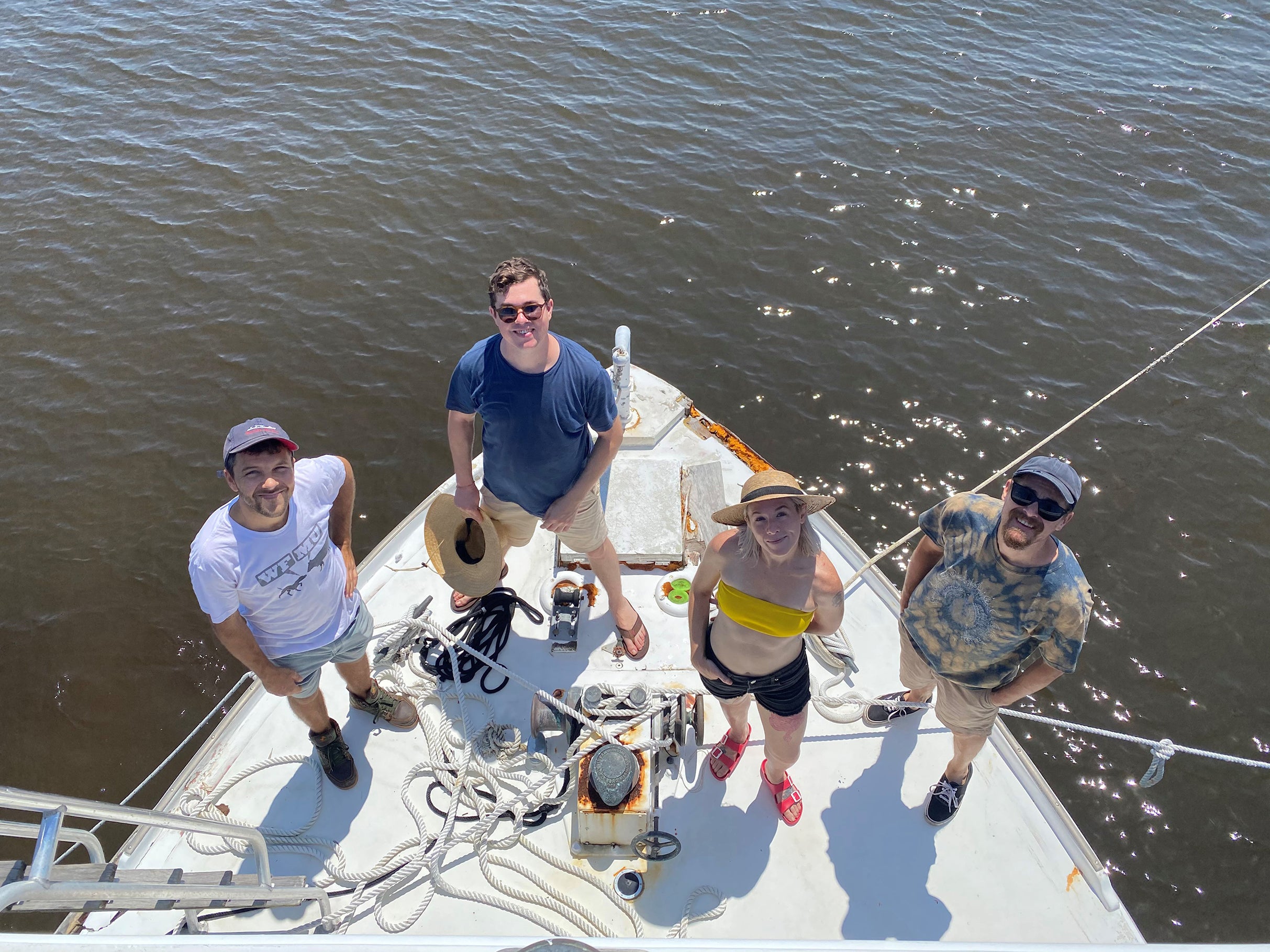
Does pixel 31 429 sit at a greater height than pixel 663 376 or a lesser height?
lesser

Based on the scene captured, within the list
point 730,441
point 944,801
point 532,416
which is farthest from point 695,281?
point 944,801

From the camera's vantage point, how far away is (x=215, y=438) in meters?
8.22

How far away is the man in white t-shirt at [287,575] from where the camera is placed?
289cm

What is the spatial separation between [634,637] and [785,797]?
4.34 feet

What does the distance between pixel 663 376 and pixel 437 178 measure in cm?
560

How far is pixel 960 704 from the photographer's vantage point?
3.55 meters

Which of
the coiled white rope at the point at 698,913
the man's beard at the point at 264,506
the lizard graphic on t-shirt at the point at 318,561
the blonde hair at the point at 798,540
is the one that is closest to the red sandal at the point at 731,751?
the coiled white rope at the point at 698,913

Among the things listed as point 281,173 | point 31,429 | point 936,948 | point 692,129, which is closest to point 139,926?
point 936,948

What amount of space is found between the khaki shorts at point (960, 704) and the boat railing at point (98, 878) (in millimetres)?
3057

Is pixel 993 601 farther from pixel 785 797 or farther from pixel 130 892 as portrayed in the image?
pixel 130 892

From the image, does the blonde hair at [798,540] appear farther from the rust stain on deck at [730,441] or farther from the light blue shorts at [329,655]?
the rust stain on deck at [730,441]

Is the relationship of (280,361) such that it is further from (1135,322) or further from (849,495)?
(1135,322)

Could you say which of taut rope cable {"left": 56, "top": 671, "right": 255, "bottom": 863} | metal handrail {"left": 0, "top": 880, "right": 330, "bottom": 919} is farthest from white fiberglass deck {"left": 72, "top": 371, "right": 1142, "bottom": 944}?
metal handrail {"left": 0, "top": 880, "right": 330, "bottom": 919}

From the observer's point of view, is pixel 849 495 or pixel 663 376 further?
pixel 663 376
